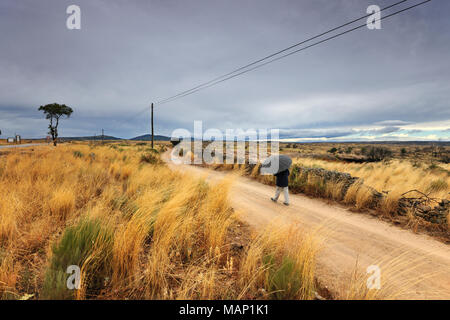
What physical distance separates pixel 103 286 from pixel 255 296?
163 centimetres

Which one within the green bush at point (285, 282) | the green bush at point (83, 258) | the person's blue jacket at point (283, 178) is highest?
the person's blue jacket at point (283, 178)

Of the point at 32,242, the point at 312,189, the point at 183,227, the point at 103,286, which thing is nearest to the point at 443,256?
the point at 312,189

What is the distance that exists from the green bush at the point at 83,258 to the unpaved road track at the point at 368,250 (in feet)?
8.82

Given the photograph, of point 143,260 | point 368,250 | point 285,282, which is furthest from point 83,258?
point 368,250

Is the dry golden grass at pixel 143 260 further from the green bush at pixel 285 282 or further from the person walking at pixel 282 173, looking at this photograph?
the person walking at pixel 282 173

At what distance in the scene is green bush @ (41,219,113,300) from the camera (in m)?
1.61

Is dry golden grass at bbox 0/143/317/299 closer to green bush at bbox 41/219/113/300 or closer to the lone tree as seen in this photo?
green bush at bbox 41/219/113/300

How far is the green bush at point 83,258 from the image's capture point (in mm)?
1608

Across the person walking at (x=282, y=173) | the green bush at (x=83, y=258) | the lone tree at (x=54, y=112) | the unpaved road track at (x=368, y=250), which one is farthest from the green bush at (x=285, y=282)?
the lone tree at (x=54, y=112)

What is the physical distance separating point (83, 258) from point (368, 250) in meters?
4.45

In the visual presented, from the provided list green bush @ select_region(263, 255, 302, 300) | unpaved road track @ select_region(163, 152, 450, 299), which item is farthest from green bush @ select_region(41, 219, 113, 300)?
unpaved road track @ select_region(163, 152, 450, 299)

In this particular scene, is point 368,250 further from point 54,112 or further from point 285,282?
point 54,112

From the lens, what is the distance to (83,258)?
2.06 m
